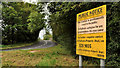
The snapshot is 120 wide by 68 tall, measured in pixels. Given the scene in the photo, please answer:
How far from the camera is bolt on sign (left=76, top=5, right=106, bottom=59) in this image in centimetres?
335

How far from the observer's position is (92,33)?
3.66 metres

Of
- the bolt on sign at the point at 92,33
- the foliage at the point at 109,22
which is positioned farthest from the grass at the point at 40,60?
the bolt on sign at the point at 92,33

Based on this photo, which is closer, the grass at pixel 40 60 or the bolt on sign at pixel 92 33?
the bolt on sign at pixel 92 33

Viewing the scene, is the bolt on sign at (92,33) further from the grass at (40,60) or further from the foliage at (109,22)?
the grass at (40,60)

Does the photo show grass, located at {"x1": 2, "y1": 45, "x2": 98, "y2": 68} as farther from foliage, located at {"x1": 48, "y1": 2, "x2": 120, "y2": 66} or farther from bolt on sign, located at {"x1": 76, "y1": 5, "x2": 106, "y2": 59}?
bolt on sign, located at {"x1": 76, "y1": 5, "x2": 106, "y2": 59}

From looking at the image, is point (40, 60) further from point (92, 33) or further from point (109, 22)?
point (109, 22)

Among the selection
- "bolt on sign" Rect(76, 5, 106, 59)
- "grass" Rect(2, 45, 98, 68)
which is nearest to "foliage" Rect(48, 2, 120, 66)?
"grass" Rect(2, 45, 98, 68)

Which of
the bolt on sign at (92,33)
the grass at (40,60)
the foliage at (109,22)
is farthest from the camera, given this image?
the grass at (40,60)

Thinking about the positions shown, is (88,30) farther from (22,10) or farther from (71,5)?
(22,10)

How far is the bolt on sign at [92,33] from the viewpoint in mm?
3351

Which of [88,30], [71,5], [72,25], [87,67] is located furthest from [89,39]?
[72,25]

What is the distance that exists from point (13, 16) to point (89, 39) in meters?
24.0

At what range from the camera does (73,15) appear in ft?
26.2

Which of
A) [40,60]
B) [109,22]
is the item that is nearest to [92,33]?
[109,22]
